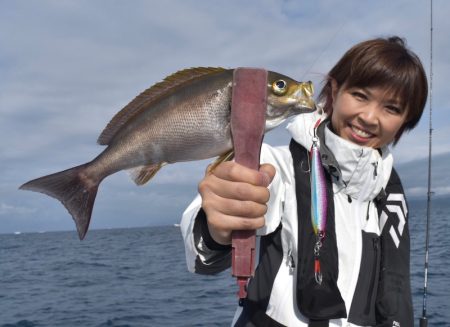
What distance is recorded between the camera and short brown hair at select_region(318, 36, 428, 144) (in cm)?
320

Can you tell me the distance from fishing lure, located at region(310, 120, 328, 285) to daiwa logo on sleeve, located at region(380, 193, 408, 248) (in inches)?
26.1

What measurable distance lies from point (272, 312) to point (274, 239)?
1.56ft

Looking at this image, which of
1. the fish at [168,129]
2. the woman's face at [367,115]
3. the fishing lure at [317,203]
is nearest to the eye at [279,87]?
the fish at [168,129]

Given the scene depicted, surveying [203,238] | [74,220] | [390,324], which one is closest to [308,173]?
[203,238]

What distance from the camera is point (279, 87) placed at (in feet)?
5.90

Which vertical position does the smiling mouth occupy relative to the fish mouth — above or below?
above

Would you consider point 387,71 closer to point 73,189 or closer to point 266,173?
point 266,173

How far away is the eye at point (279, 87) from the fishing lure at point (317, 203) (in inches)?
42.2

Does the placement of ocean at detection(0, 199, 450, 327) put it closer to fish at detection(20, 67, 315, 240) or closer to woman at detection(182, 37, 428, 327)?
woman at detection(182, 37, 428, 327)

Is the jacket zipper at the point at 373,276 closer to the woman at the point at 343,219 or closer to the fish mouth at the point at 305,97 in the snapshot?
the woman at the point at 343,219

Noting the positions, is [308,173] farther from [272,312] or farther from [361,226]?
[272,312]

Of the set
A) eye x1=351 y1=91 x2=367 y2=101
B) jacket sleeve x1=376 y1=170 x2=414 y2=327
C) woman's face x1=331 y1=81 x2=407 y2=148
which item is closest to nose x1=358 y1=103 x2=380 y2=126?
woman's face x1=331 y1=81 x2=407 y2=148

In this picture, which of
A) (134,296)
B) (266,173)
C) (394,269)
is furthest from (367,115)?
(134,296)

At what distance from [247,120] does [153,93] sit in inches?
20.4
